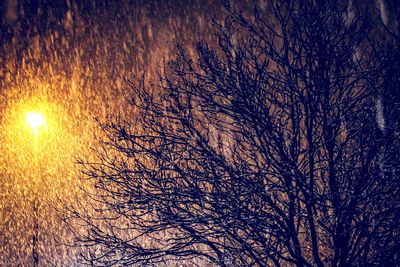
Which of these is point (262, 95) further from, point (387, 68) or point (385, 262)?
point (385, 262)

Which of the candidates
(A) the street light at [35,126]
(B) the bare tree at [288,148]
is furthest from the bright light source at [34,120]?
(B) the bare tree at [288,148]

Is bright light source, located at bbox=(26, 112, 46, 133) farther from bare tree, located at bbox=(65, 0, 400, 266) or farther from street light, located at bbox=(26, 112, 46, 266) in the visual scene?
bare tree, located at bbox=(65, 0, 400, 266)

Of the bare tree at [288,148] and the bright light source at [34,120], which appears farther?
the bright light source at [34,120]

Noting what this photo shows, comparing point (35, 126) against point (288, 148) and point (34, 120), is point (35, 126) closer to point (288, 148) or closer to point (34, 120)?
point (34, 120)

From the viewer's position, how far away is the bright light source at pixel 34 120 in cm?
1176

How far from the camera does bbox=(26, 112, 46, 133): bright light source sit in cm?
1176

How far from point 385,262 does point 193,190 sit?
9.57 ft

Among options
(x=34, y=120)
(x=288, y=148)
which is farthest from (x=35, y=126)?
(x=288, y=148)

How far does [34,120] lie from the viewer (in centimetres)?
1181

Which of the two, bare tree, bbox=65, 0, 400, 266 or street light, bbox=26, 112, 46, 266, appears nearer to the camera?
bare tree, bbox=65, 0, 400, 266

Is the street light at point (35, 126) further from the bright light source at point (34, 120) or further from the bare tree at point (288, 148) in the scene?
the bare tree at point (288, 148)

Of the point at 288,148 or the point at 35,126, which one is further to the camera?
the point at 35,126

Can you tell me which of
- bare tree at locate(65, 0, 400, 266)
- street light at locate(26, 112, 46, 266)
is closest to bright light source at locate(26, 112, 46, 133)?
street light at locate(26, 112, 46, 266)

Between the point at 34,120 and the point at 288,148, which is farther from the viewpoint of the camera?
the point at 34,120
